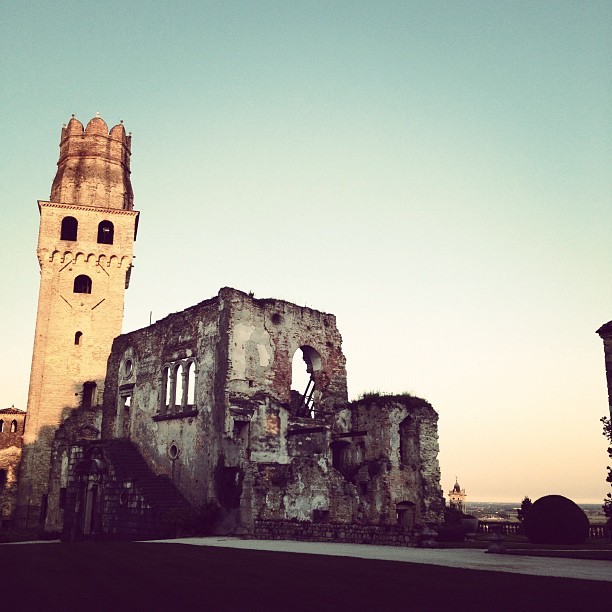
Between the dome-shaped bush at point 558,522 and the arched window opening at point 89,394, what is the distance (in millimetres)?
25051

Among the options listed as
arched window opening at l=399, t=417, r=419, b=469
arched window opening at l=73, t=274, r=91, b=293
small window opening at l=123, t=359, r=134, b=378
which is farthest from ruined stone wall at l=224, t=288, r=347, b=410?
arched window opening at l=73, t=274, r=91, b=293

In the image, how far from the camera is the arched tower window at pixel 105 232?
3972 centimetres

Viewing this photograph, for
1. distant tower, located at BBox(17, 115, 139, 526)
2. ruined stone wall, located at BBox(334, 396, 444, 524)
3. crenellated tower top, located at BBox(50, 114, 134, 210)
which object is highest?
crenellated tower top, located at BBox(50, 114, 134, 210)

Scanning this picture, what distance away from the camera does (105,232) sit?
40.1m

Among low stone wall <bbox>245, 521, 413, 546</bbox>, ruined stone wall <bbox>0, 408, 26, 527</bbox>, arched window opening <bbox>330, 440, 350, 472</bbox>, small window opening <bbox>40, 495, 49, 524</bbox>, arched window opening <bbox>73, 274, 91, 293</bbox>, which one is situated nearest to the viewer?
low stone wall <bbox>245, 521, 413, 546</bbox>

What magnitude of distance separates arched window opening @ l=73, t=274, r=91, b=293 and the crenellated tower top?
13.9 ft

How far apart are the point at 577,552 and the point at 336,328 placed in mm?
15324

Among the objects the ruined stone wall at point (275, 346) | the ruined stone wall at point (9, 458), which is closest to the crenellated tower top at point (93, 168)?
the ruined stone wall at point (9, 458)

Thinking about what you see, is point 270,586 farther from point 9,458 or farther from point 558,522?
point 9,458

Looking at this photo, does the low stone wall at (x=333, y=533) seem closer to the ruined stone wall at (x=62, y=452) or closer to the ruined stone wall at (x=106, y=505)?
the ruined stone wall at (x=106, y=505)

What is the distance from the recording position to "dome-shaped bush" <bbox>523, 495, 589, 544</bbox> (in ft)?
64.0

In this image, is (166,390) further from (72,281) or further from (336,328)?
(72,281)

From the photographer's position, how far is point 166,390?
2853cm

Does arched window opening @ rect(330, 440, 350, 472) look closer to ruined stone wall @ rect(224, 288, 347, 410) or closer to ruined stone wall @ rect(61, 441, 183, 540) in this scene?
ruined stone wall @ rect(224, 288, 347, 410)
